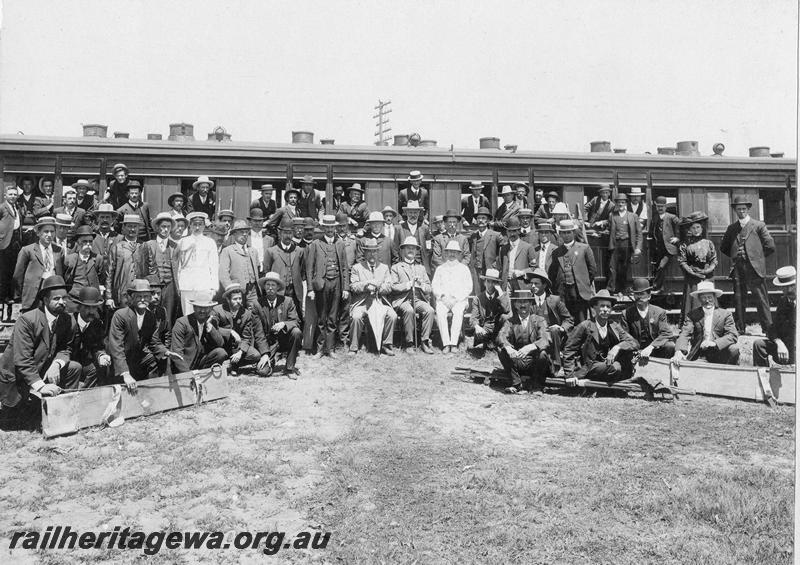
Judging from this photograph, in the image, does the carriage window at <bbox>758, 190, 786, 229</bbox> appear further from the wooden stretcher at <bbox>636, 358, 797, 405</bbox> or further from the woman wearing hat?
the wooden stretcher at <bbox>636, 358, 797, 405</bbox>

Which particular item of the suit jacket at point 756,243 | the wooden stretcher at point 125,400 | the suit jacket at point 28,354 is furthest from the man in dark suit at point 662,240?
the suit jacket at point 28,354

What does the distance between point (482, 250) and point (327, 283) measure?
2.35 metres

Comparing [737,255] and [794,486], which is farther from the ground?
[737,255]

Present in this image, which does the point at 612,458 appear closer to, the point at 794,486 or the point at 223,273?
the point at 794,486

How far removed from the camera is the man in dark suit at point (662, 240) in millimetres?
9820

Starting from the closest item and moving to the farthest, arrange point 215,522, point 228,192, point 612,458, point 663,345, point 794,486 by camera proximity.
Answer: point 215,522, point 794,486, point 612,458, point 663,345, point 228,192

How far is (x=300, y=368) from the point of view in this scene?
7578 mm

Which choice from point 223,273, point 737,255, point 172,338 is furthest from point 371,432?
point 737,255

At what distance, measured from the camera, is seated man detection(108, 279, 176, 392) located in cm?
609

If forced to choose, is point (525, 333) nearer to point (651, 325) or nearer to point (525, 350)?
point (525, 350)

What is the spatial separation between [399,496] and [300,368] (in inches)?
126

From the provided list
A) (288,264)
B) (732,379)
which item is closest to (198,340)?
(288,264)

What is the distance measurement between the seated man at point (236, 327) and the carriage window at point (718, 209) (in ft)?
25.3

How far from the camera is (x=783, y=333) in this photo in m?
6.86
